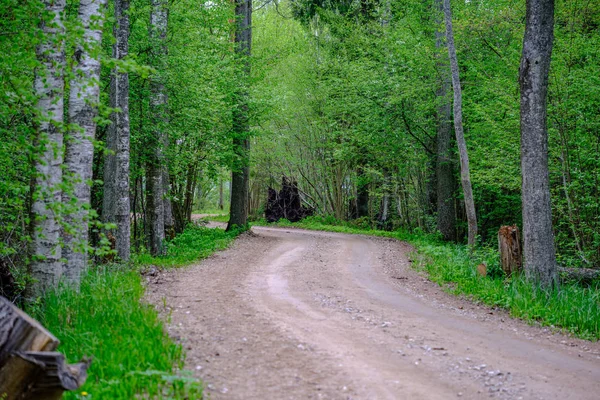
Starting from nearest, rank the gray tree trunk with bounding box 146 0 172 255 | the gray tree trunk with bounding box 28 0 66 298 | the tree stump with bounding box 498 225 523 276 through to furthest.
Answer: the gray tree trunk with bounding box 28 0 66 298
the tree stump with bounding box 498 225 523 276
the gray tree trunk with bounding box 146 0 172 255

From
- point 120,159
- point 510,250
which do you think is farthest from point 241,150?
point 510,250

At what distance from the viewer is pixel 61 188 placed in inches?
207

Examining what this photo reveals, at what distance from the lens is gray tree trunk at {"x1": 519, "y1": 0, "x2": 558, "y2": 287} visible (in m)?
10.1

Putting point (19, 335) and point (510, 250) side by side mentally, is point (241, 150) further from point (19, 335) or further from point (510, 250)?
point (19, 335)

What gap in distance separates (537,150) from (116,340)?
27.9 ft

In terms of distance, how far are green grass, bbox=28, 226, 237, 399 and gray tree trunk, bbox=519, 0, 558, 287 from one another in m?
7.51

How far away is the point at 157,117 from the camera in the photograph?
1406 centimetres

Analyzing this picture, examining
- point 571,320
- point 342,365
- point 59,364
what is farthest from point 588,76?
point 59,364

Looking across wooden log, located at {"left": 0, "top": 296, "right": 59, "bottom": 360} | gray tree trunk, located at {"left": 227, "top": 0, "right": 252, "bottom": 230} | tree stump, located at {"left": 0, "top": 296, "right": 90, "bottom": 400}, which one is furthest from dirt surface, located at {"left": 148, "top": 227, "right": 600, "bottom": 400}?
gray tree trunk, located at {"left": 227, "top": 0, "right": 252, "bottom": 230}

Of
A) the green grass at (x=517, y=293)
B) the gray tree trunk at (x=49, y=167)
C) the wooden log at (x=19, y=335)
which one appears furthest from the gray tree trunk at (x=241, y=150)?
the wooden log at (x=19, y=335)

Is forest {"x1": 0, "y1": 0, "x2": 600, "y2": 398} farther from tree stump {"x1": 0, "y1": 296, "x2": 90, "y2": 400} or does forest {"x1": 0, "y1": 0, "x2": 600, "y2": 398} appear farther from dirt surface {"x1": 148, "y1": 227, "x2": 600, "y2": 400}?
tree stump {"x1": 0, "y1": 296, "x2": 90, "y2": 400}

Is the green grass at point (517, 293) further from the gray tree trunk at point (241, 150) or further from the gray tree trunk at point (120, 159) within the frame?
the gray tree trunk at point (241, 150)

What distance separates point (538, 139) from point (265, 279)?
6202 millimetres

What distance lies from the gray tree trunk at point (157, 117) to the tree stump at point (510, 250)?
8.83m
